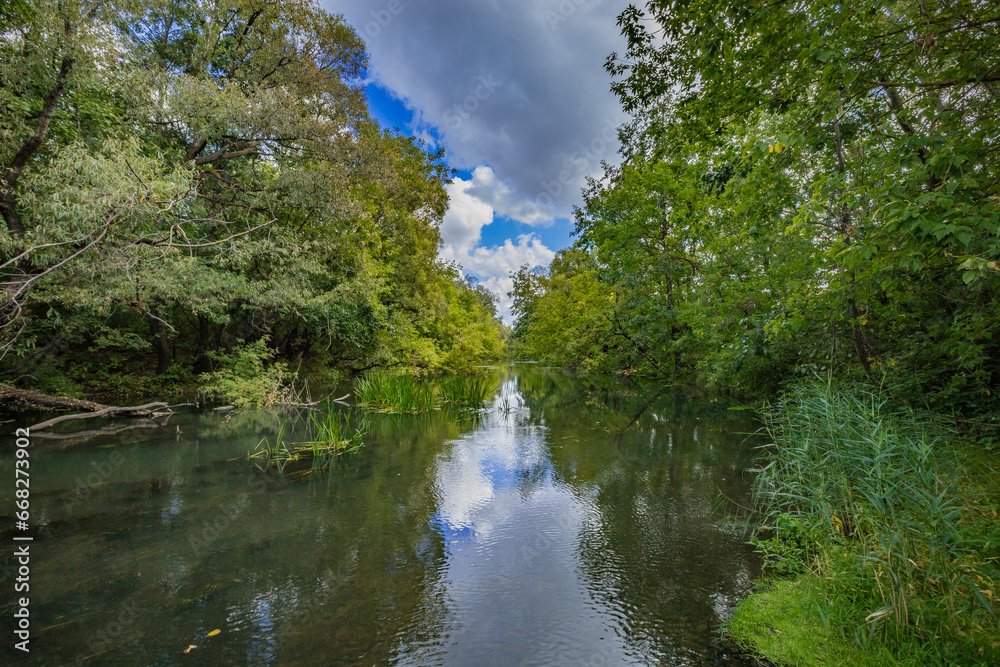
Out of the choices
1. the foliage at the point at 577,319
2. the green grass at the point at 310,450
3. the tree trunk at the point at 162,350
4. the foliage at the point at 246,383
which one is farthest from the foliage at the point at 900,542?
the tree trunk at the point at 162,350

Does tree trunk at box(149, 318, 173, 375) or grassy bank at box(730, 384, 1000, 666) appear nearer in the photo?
grassy bank at box(730, 384, 1000, 666)

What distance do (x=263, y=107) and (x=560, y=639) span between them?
Result: 10.8 meters

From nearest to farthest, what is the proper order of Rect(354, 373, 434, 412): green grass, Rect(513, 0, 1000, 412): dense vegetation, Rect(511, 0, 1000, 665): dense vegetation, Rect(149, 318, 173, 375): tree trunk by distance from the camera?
Rect(511, 0, 1000, 665): dense vegetation < Rect(513, 0, 1000, 412): dense vegetation < Rect(354, 373, 434, 412): green grass < Rect(149, 318, 173, 375): tree trunk

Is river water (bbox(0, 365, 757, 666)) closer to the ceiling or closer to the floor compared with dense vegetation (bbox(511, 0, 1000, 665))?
closer to the floor

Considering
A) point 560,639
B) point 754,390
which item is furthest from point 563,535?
point 754,390

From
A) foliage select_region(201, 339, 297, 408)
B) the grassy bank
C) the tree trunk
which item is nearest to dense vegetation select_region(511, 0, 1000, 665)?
the grassy bank

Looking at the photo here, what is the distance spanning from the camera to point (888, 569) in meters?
1.92

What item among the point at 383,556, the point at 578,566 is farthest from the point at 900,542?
the point at 383,556

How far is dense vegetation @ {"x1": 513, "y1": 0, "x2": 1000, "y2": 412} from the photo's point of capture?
2.46 meters

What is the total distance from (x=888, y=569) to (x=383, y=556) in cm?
315

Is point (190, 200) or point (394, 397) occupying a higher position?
point (190, 200)

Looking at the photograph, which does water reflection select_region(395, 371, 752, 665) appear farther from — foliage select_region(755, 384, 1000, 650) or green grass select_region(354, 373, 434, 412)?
green grass select_region(354, 373, 434, 412)

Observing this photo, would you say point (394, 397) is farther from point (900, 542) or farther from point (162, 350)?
point (900, 542)

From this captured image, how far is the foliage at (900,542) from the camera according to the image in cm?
174
